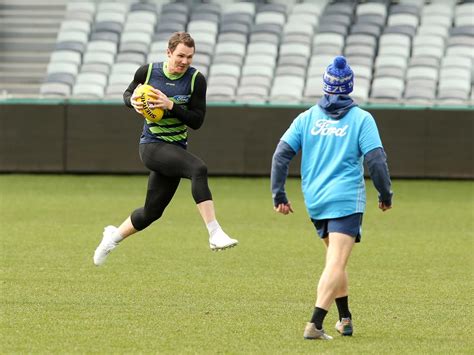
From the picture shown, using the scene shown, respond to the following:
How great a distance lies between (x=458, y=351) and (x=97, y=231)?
841 cm

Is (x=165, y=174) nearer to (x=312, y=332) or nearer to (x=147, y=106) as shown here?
(x=147, y=106)

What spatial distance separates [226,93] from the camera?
25.2 m

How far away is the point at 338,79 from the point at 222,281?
363cm

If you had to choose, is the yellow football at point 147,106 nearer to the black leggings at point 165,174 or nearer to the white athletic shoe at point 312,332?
the black leggings at point 165,174

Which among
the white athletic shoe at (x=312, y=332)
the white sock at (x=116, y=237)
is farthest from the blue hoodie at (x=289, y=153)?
the white sock at (x=116, y=237)

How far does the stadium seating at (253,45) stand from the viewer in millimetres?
25625

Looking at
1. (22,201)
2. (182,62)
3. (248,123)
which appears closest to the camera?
(182,62)

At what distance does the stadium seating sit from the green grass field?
573 centimetres

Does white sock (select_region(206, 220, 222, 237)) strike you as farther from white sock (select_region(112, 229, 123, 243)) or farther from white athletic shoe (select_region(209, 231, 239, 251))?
white sock (select_region(112, 229, 123, 243))

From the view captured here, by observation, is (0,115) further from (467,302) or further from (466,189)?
(467,302)

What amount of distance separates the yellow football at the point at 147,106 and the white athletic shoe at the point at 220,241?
1.10m

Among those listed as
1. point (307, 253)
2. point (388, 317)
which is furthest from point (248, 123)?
point (388, 317)

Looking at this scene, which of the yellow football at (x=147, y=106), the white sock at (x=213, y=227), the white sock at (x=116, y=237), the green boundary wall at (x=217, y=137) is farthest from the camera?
the green boundary wall at (x=217, y=137)

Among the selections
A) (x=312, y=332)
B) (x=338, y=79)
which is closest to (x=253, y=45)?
(x=338, y=79)
